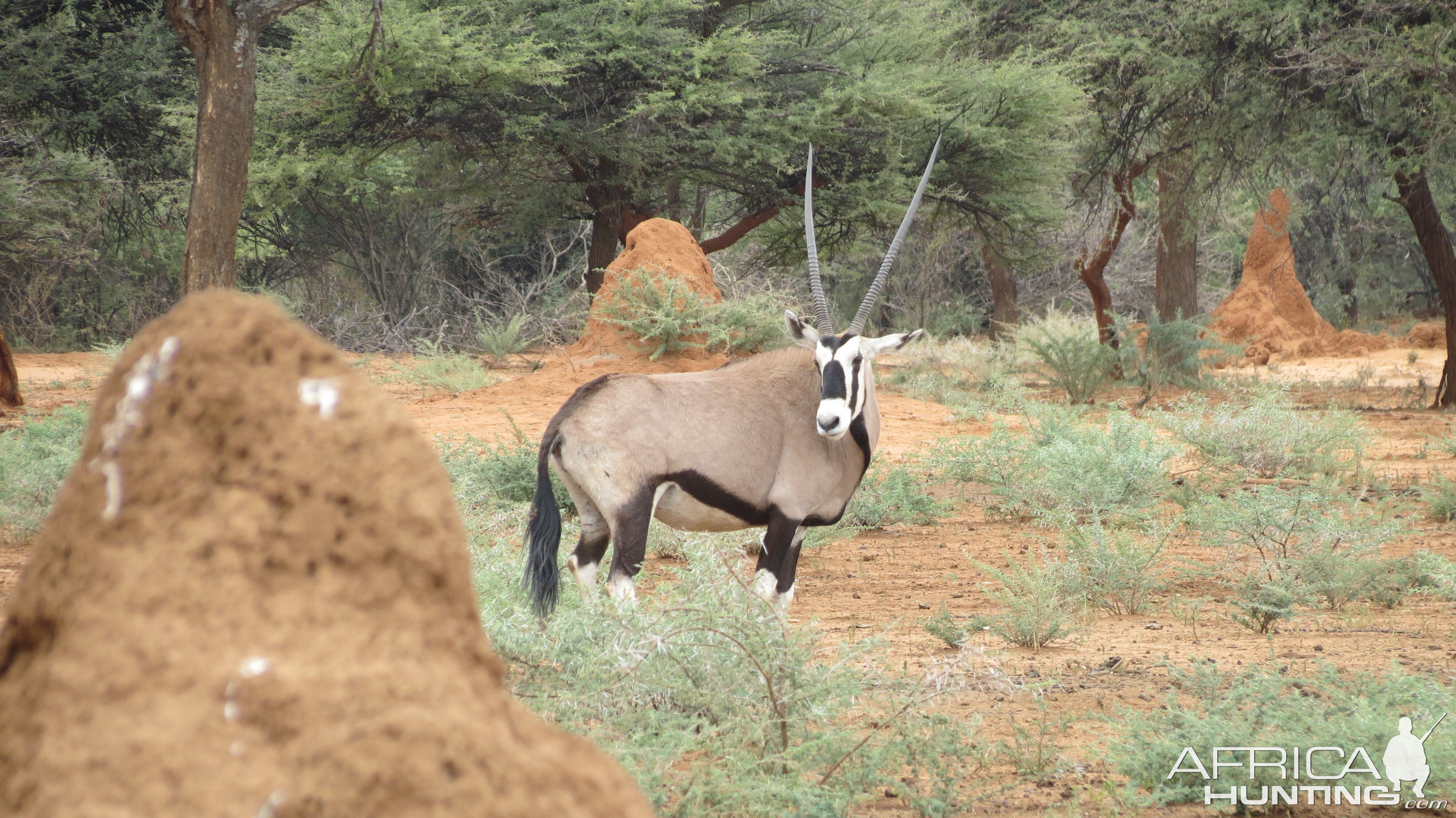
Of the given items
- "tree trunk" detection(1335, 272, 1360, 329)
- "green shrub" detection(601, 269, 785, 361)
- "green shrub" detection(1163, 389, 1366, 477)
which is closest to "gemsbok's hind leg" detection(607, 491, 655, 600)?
"green shrub" detection(1163, 389, 1366, 477)

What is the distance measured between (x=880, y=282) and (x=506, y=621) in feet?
12.6

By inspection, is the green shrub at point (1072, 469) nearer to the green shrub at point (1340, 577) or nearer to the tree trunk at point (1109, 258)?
the green shrub at point (1340, 577)

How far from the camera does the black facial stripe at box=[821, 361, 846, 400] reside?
5.01m

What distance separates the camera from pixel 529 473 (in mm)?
8031

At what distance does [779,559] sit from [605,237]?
42.0 feet

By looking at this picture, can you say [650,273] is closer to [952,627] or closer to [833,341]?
[833,341]

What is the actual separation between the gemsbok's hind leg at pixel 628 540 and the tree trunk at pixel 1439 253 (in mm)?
11487

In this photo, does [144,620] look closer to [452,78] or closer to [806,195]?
[806,195]

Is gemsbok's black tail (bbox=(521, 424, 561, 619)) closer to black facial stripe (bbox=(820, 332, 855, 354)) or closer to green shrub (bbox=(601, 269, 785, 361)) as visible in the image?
black facial stripe (bbox=(820, 332, 855, 354))

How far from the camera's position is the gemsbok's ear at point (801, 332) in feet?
18.5

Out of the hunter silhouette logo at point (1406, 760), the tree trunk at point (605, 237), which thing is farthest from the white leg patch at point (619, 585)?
the tree trunk at point (605, 237)

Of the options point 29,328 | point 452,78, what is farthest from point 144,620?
point 29,328

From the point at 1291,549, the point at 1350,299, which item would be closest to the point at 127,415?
the point at 1291,549

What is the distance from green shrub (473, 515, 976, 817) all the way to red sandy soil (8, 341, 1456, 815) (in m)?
0.14
